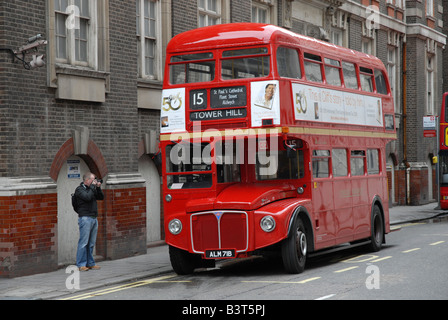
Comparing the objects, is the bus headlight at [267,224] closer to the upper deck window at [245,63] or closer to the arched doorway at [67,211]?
the upper deck window at [245,63]

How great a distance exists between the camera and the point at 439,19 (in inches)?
1620

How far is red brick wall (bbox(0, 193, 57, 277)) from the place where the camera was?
1387cm

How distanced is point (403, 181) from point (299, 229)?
22351mm

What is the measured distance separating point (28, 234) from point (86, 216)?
1.14 metres

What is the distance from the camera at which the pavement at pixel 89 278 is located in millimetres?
12171

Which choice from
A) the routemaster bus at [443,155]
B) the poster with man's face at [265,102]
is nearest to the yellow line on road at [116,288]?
the poster with man's face at [265,102]

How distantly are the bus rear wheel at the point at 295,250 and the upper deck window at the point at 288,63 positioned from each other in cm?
262

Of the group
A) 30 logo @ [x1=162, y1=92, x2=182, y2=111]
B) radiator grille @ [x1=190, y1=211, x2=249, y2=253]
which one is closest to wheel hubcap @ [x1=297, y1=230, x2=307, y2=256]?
radiator grille @ [x1=190, y1=211, x2=249, y2=253]

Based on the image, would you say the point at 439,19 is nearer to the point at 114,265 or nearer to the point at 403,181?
the point at 403,181

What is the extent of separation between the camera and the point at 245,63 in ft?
44.9

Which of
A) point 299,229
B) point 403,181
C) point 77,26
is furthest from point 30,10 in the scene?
point 403,181

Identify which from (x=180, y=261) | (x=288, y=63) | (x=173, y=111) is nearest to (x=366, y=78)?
(x=288, y=63)

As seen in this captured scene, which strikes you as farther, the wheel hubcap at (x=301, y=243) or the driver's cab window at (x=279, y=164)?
the driver's cab window at (x=279, y=164)

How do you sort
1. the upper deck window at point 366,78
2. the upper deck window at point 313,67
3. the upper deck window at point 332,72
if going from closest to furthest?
the upper deck window at point 313,67
the upper deck window at point 332,72
the upper deck window at point 366,78
